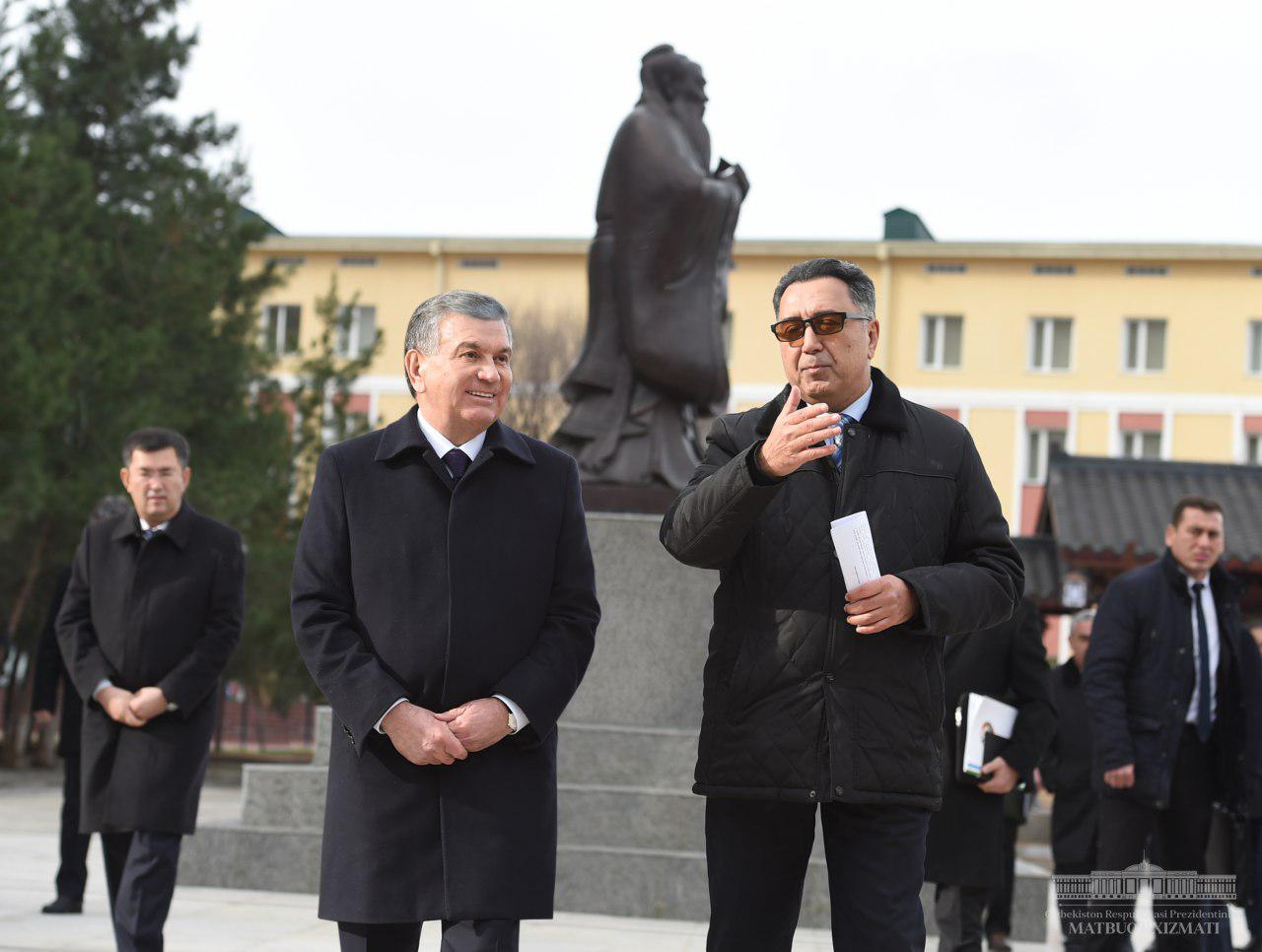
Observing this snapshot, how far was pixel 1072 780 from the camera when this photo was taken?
8242 mm

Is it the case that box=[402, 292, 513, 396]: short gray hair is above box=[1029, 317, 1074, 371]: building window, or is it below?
below

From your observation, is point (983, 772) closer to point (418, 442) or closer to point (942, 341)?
point (418, 442)

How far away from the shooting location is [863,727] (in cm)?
374

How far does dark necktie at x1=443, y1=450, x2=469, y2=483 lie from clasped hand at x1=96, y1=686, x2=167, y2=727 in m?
2.39

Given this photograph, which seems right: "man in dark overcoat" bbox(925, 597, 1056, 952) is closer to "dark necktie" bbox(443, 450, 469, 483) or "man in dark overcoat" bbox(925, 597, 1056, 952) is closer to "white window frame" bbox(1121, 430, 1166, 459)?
"dark necktie" bbox(443, 450, 469, 483)

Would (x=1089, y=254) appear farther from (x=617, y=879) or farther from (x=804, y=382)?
(x=804, y=382)

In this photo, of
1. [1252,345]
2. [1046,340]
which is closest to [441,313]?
[1046,340]

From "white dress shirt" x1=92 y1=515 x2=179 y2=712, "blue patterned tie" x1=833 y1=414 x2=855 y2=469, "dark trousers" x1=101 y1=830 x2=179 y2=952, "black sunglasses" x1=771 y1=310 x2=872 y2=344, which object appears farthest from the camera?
"white dress shirt" x1=92 y1=515 x2=179 y2=712

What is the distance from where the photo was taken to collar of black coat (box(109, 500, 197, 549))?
614cm

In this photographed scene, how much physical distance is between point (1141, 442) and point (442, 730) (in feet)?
132

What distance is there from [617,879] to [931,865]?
6.77 ft

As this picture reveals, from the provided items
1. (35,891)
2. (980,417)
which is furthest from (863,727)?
(980,417)

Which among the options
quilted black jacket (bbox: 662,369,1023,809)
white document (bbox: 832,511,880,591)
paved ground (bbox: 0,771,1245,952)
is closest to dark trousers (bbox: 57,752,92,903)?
paved ground (bbox: 0,771,1245,952)

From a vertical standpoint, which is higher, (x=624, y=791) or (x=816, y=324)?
(x=816, y=324)
